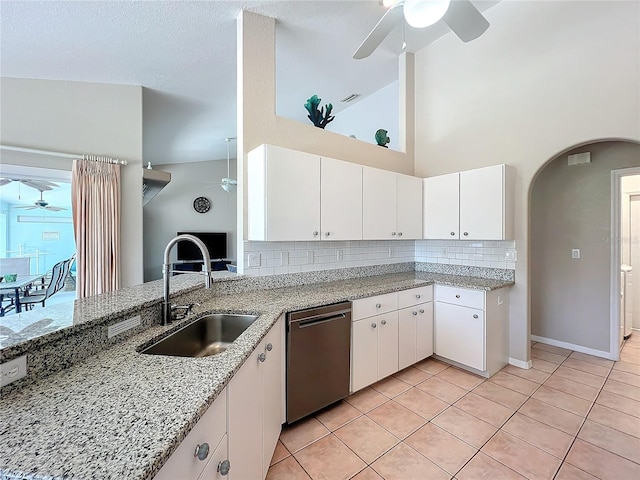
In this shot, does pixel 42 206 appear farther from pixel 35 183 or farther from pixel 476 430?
pixel 476 430

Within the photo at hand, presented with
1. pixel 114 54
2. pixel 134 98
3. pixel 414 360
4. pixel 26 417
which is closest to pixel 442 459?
pixel 414 360

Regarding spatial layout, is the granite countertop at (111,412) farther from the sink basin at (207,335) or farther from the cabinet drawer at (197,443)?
the sink basin at (207,335)

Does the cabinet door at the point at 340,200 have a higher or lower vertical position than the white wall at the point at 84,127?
lower

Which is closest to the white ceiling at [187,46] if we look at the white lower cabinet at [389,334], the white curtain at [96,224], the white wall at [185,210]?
the white curtain at [96,224]

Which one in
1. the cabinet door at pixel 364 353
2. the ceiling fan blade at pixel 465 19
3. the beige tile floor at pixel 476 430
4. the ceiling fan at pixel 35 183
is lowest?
the beige tile floor at pixel 476 430

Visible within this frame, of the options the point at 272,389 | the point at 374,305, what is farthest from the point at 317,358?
the point at 374,305

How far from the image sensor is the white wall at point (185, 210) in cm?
700

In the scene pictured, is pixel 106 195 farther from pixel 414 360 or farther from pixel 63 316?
pixel 414 360

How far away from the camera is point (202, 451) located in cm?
84

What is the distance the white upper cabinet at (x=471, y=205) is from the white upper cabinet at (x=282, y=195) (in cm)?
155

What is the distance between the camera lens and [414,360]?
2.81m

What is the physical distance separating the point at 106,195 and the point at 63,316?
2476 millimetres

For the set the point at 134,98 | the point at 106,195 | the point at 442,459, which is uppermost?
the point at 134,98

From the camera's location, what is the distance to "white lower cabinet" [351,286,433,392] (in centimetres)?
234
